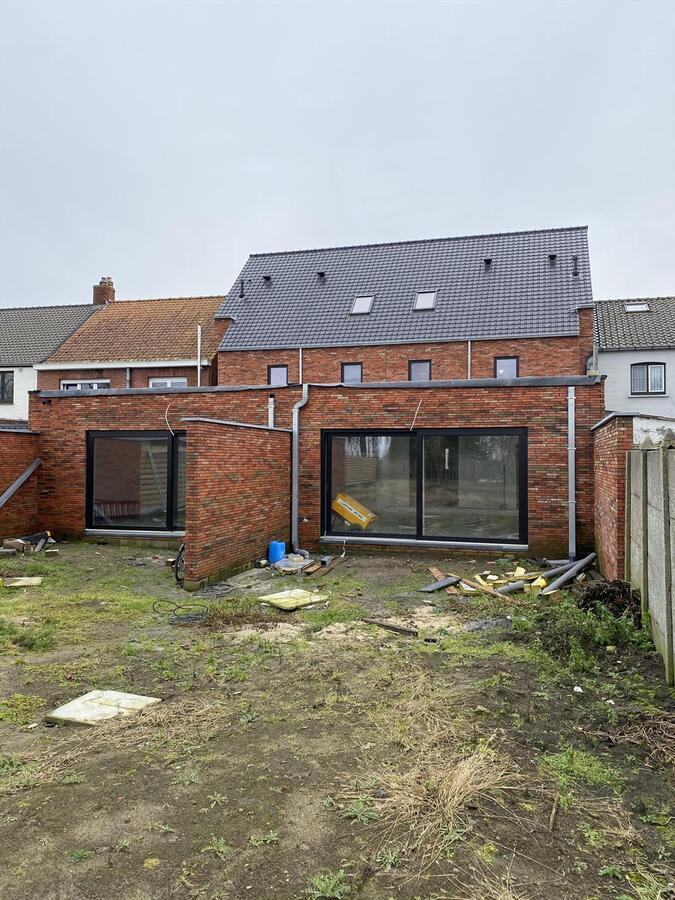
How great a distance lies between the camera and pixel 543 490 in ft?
32.3

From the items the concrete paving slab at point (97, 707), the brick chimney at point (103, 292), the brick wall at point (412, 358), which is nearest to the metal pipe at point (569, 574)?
the concrete paving slab at point (97, 707)

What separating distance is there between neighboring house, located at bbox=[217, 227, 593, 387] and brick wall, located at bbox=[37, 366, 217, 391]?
1.81 meters

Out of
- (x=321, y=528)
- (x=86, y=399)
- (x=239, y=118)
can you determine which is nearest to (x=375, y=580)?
(x=321, y=528)

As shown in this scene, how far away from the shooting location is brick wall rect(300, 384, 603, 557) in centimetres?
971

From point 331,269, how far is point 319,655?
64.6ft

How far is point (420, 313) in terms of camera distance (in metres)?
19.7

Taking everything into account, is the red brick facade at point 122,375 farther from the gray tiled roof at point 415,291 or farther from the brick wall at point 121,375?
the gray tiled roof at point 415,291

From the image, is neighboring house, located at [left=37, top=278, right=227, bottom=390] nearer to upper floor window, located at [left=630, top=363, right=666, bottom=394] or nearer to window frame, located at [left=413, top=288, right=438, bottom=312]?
window frame, located at [left=413, top=288, right=438, bottom=312]

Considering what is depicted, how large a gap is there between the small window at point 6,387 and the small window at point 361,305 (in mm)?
16414

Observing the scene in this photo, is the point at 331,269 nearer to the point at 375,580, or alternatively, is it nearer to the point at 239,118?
the point at 239,118

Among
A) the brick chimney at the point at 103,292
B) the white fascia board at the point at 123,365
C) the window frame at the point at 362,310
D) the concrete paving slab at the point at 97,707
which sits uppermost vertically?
the brick chimney at the point at 103,292

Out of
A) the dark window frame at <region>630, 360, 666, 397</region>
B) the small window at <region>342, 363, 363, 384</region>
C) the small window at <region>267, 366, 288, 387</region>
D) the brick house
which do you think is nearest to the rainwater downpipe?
the brick house

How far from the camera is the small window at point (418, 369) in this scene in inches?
743

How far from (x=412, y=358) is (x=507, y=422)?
928 cm
